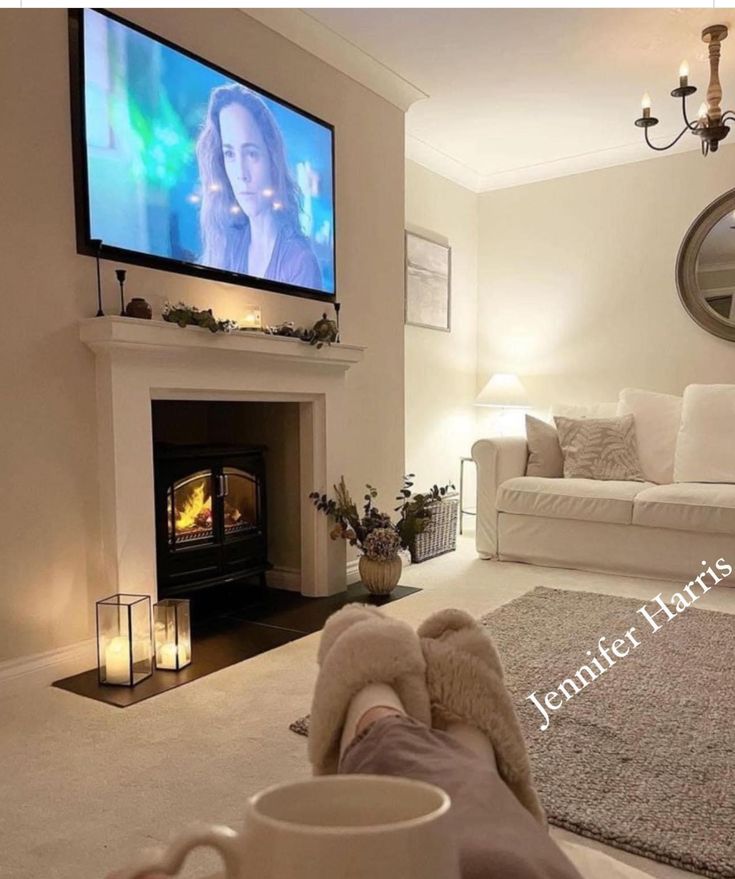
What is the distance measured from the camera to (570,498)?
12.3ft

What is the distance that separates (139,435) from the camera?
2.38 metres

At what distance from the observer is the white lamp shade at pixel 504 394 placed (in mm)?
4723

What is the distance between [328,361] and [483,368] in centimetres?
234

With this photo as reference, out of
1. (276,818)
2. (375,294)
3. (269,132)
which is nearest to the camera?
(276,818)

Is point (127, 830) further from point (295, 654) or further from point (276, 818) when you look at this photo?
point (276, 818)

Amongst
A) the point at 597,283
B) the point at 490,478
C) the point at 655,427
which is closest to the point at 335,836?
the point at 490,478

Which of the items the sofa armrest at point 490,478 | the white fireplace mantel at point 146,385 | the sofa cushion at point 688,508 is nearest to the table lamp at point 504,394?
the sofa armrest at point 490,478

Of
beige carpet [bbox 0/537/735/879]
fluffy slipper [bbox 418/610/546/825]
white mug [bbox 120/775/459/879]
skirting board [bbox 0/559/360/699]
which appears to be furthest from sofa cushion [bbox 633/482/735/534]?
white mug [bbox 120/775/459/879]

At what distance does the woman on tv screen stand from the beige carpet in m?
1.54

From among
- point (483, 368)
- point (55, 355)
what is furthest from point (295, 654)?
point (483, 368)

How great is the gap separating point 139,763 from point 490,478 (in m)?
2.73

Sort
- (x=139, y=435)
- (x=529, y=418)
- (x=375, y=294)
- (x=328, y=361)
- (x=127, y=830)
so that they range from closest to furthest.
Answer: (x=127, y=830) → (x=139, y=435) → (x=328, y=361) → (x=375, y=294) → (x=529, y=418)

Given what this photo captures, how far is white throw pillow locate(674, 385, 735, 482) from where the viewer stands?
3.77 meters

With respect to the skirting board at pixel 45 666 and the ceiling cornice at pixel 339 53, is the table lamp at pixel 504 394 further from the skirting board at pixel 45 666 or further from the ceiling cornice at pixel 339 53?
the skirting board at pixel 45 666
